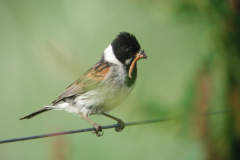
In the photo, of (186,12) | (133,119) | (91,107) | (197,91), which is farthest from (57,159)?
(91,107)

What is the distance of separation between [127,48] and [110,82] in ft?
1.70

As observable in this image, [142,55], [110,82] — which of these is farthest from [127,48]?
[110,82]

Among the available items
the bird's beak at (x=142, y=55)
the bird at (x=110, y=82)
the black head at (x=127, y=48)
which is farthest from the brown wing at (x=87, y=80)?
the bird's beak at (x=142, y=55)

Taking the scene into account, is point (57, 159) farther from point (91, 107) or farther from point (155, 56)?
point (155, 56)

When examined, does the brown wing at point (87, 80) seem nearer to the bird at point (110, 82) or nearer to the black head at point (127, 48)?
the bird at point (110, 82)

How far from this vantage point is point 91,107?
2844mm

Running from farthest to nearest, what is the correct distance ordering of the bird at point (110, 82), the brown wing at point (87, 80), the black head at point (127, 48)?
the black head at point (127, 48) → the brown wing at point (87, 80) → the bird at point (110, 82)

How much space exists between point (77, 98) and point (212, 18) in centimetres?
208

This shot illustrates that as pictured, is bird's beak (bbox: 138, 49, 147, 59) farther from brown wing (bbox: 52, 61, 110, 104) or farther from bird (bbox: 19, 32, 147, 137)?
brown wing (bbox: 52, 61, 110, 104)

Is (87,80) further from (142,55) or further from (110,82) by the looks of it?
(142,55)

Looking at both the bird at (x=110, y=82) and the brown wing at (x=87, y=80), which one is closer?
the bird at (x=110, y=82)

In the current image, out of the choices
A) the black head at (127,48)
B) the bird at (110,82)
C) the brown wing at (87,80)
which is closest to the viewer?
the bird at (110,82)

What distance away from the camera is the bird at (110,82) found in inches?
105

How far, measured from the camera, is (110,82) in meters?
2.63
